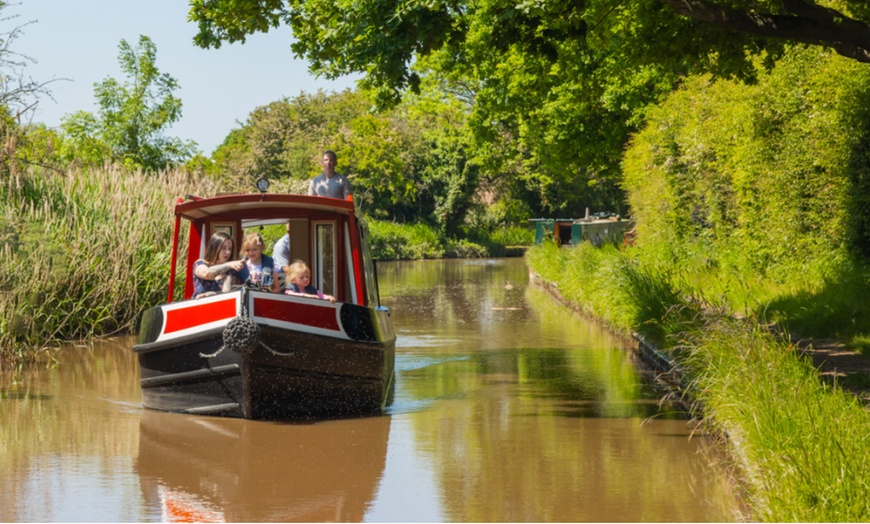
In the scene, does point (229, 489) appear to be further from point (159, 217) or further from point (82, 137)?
point (82, 137)

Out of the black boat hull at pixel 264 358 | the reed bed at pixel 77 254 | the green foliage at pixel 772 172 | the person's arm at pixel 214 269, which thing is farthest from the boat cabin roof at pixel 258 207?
the green foliage at pixel 772 172

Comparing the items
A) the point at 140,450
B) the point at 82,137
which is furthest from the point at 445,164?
the point at 140,450

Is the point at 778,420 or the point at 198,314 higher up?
the point at 198,314

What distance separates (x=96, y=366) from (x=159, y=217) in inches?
186

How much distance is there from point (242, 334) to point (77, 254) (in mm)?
7445

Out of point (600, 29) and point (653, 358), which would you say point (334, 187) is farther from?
point (653, 358)

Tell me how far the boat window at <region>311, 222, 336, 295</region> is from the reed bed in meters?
4.48

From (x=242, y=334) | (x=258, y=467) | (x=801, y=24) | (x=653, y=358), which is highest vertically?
(x=801, y=24)

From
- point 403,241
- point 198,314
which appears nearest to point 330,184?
point 198,314

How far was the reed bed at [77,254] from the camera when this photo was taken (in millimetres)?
16453

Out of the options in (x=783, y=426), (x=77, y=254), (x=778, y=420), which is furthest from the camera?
(x=77, y=254)

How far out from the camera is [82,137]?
36.1 metres

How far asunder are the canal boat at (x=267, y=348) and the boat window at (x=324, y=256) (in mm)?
190

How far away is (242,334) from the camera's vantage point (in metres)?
11.5
